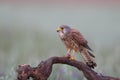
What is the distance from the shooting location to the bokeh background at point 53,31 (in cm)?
170

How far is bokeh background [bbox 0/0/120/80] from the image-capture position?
170cm

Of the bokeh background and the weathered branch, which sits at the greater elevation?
the bokeh background

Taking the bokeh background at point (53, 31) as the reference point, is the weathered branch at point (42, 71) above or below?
below

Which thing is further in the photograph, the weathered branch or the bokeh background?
the bokeh background

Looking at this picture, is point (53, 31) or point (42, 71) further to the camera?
point (53, 31)

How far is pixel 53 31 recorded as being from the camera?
1.73 meters

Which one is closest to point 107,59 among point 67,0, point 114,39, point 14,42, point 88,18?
point 114,39

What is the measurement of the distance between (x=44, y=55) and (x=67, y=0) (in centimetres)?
35

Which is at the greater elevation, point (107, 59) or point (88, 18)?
point (88, 18)

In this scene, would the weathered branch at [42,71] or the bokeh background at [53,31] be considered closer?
the weathered branch at [42,71]

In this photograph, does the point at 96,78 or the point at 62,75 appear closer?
the point at 96,78

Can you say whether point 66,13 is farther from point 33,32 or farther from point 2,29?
point 2,29

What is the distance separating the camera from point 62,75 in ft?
5.59

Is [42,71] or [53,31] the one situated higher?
[53,31]
